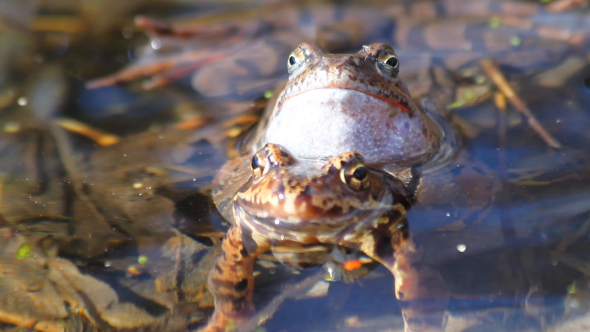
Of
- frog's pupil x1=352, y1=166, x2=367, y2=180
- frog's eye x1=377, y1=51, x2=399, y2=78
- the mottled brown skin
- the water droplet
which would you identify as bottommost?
the water droplet

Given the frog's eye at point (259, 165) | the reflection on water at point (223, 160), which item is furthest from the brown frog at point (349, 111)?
the frog's eye at point (259, 165)

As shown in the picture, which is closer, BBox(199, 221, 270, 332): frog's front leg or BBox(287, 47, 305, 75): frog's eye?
BBox(199, 221, 270, 332): frog's front leg

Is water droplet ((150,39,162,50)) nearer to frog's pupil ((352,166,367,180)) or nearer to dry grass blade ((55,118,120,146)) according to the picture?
dry grass blade ((55,118,120,146))

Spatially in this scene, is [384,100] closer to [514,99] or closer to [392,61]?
[392,61]

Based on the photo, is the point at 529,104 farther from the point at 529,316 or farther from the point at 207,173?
the point at 207,173

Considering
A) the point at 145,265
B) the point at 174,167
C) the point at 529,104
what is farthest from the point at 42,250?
the point at 529,104

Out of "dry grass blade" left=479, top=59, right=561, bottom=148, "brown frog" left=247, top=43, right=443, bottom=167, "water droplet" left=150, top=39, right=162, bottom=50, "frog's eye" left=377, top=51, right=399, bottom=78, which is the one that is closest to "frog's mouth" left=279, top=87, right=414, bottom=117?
"brown frog" left=247, top=43, right=443, bottom=167

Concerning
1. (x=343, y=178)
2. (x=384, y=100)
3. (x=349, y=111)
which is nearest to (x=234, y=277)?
(x=343, y=178)
